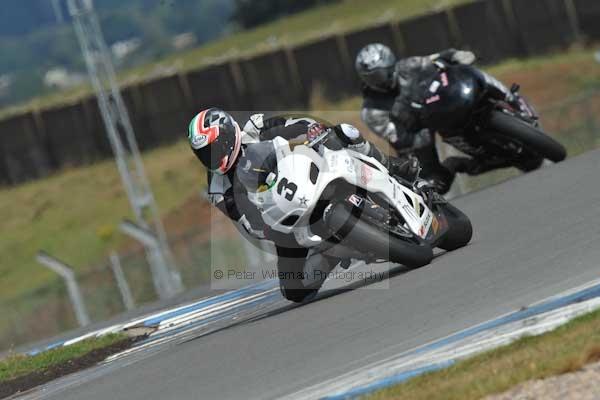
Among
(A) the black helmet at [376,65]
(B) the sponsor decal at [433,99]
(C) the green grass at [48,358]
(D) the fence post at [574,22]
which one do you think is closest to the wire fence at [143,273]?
(A) the black helmet at [376,65]

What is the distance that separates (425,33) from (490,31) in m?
1.66

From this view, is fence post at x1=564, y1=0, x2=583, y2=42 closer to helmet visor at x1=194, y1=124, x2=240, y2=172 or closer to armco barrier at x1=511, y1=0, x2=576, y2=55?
armco barrier at x1=511, y1=0, x2=576, y2=55

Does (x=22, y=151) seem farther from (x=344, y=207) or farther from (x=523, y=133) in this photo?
(x=344, y=207)

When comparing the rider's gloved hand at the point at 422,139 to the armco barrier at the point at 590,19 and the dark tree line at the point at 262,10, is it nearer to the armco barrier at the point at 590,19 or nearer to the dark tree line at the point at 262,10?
the armco barrier at the point at 590,19

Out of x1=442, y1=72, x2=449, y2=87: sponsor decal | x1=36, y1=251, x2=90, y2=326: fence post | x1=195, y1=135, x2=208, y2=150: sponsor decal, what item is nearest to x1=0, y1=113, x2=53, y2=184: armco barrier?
x1=36, y1=251, x2=90, y2=326: fence post

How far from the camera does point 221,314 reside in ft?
38.3

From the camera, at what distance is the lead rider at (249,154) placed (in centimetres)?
951

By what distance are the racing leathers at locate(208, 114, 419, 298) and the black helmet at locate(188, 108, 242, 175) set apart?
A: 4.0 inches

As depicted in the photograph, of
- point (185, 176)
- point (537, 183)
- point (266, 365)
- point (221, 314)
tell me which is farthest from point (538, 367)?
point (185, 176)

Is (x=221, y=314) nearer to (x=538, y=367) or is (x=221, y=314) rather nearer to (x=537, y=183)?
(x=537, y=183)

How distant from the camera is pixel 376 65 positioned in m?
14.1

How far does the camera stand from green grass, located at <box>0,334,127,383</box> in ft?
37.3

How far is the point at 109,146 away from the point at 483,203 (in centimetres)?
2459

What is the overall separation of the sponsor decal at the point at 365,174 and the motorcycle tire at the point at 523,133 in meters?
4.06
